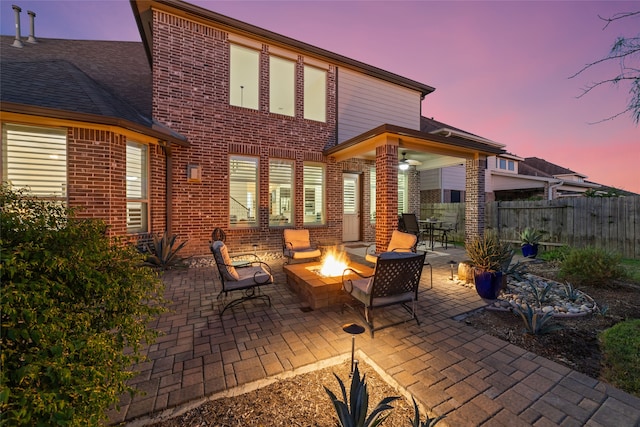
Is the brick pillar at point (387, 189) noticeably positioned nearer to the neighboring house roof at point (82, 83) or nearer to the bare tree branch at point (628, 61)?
the bare tree branch at point (628, 61)

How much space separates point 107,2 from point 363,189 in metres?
9.06

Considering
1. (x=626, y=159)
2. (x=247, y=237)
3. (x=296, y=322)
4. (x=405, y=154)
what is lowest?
(x=296, y=322)

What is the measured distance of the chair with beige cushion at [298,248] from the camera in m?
6.07

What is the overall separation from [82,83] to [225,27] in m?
3.86

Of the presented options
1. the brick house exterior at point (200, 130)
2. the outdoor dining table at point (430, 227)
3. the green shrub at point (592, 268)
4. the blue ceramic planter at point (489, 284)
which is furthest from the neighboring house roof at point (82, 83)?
the green shrub at point (592, 268)

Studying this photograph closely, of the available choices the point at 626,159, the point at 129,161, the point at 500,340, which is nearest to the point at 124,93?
the point at 129,161

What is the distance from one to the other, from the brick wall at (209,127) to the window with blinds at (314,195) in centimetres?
43

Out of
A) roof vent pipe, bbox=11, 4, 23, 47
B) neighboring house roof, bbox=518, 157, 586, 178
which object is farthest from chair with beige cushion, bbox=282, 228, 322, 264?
neighboring house roof, bbox=518, 157, 586, 178

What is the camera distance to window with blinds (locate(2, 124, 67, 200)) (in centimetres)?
477

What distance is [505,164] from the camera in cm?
1934

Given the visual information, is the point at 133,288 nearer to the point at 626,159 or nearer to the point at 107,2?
the point at 626,159

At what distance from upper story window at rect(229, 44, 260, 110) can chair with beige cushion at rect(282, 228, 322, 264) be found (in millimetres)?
4164

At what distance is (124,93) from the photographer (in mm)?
7742

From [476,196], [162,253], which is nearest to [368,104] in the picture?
[476,196]
